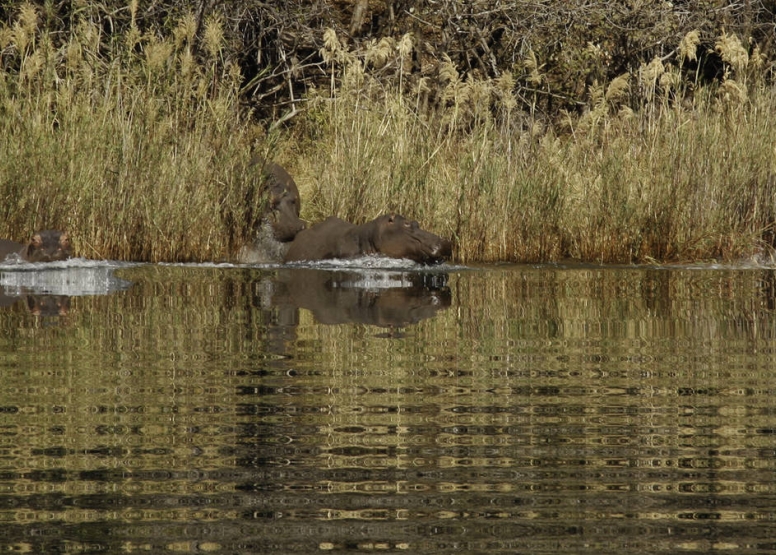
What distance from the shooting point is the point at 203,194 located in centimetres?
1248

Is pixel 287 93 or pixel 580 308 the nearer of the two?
pixel 580 308

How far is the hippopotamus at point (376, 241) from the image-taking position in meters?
12.2

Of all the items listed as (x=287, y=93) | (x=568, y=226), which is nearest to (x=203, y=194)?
(x=568, y=226)

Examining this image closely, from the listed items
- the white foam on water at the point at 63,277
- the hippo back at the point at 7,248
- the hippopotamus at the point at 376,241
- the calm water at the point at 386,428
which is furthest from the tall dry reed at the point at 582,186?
the calm water at the point at 386,428

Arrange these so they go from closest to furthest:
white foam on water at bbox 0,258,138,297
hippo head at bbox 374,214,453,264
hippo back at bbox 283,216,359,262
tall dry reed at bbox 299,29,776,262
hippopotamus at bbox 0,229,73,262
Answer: white foam on water at bbox 0,258,138,297
hippopotamus at bbox 0,229,73,262
hippo head at bbox 374,214,453,264
hippo back at bbox 283,216,359,262
tall dry reed at bbox 299,29,776,262

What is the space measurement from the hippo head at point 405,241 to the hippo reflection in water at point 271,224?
4.28 feet

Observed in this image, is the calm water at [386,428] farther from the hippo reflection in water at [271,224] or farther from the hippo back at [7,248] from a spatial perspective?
the hippo reflection in water at [271,224]

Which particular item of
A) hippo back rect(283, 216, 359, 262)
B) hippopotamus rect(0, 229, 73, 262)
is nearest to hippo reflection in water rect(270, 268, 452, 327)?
hippo back rect(283, 216, 359, 262)

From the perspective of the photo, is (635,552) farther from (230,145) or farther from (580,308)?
(230,145)

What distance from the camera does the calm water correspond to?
11.4 feet

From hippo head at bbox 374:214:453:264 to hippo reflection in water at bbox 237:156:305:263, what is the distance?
4.28 ft

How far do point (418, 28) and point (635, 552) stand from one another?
52.3 feet

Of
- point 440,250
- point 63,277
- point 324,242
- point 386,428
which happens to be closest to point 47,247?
point 63,277

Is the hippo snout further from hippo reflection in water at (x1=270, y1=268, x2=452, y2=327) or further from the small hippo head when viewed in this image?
the small hippo head
